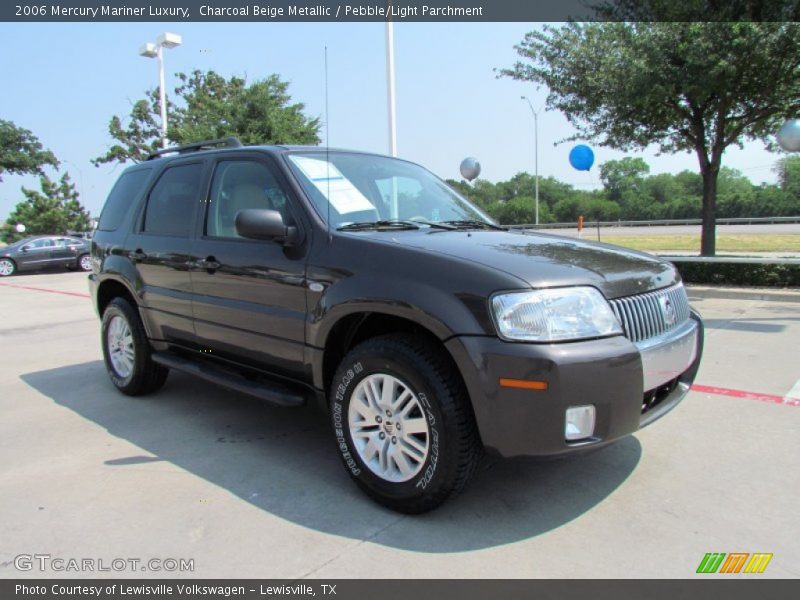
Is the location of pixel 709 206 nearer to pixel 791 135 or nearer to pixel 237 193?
pixel 791 135

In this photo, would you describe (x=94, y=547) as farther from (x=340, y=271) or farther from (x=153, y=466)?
(x=340, y=271)

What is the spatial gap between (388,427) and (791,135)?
11.3 metres

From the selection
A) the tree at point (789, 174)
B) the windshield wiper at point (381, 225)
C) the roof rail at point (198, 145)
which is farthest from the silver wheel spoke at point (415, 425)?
the tree at point (789, 174)

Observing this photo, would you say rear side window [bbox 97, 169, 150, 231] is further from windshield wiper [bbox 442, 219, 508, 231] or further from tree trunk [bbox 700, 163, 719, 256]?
tree trunk [bbox 700, 163, 719, 256]

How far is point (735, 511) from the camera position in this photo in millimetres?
2936

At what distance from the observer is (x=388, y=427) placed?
9.62ft

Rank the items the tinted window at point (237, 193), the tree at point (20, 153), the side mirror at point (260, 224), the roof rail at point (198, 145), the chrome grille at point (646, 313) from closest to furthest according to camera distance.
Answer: the chrome grille at point (646, 313) → the side mirror at point (260, 224) → the tinted window at point (237, 193) → the roof rail at point (198, 145) → the tree at point (20, 153)

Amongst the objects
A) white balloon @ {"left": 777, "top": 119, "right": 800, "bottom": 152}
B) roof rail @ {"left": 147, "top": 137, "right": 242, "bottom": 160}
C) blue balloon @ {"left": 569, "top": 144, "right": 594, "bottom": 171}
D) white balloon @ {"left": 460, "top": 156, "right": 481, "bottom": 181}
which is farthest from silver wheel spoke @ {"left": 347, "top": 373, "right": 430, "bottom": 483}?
white balloon @ {"left": 460, "top": 156, "right": 481, "bottom": 181}

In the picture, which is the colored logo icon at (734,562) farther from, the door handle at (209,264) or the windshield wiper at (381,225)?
the door handle at (209,264)

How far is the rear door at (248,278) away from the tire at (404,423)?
1.67 ft

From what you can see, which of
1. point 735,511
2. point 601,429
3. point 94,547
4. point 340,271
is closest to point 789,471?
point 735,511

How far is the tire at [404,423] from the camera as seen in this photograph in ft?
8.80
